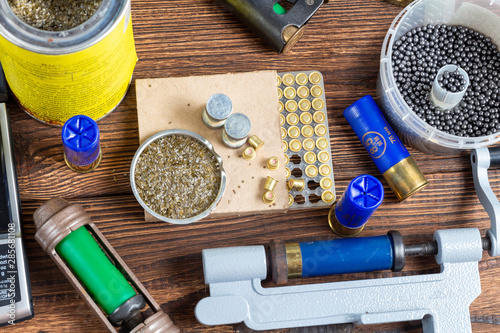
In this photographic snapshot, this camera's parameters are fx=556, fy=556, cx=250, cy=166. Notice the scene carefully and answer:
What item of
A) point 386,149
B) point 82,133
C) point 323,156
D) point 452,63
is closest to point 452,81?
point 452,63

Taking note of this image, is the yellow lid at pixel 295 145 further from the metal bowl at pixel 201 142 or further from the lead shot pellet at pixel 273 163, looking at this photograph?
the metal bowl at pixel 201 142

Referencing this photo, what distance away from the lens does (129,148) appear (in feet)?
3.49

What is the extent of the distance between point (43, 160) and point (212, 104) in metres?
0.33

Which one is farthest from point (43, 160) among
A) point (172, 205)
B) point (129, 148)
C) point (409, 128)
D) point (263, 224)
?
point (409, 128)

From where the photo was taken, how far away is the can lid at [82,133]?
91cm

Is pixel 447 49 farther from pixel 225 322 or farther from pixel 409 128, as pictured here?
pixel 225 322

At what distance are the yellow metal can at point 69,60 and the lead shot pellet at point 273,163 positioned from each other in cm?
30

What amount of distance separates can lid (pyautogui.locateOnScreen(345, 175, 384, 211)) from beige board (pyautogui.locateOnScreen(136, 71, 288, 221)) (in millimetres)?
150

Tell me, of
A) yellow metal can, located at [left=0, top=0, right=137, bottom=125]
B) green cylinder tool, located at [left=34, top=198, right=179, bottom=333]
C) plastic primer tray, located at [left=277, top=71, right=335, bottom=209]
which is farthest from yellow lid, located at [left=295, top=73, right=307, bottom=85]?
green cylinder tool, located at [left=34, top=198, right=179, bottom=333]

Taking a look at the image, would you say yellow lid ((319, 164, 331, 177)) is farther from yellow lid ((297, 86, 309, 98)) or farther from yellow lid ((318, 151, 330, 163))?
yellow lid ((297, 86, 309, 98))

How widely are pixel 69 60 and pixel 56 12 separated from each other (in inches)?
4.6

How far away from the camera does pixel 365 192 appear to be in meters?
0.95

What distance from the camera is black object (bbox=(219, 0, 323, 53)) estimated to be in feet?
3.49

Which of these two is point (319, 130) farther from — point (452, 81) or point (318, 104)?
point (452, 81)
